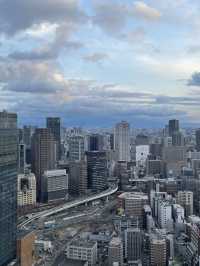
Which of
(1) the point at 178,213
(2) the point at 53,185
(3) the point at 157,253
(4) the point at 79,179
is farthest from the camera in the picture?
(4) the point at 79,179

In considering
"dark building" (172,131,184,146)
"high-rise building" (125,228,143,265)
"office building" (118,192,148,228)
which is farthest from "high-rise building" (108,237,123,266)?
"dark building" (172,131,184,146)

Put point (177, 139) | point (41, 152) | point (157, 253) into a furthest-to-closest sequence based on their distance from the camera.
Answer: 1. point (177, 139)
2. point (41, 152)
3. point (157, 253)

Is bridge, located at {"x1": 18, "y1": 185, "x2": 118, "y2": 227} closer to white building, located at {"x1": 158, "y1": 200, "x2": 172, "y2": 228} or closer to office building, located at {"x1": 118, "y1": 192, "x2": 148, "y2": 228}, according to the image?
office building, located at {"x1": 118, "y1": 192, "x2": 148, "y2": 228}

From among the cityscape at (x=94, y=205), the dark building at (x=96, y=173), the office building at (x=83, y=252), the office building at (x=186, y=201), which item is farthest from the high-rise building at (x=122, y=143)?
the office building at (x=83, y=252)

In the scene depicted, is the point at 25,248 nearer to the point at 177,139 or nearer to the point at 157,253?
the point at 157,253

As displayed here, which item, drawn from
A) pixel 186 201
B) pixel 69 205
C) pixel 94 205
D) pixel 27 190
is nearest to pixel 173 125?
pixel 94 205

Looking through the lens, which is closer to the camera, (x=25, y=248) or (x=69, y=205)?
(x=25, y=248)

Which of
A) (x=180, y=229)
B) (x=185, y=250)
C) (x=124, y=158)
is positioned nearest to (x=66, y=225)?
(x=180, y=229)

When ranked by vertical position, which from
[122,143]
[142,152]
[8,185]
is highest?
[122,143]

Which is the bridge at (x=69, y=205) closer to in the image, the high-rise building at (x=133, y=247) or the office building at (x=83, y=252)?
the office building at (x=83, y=252)
